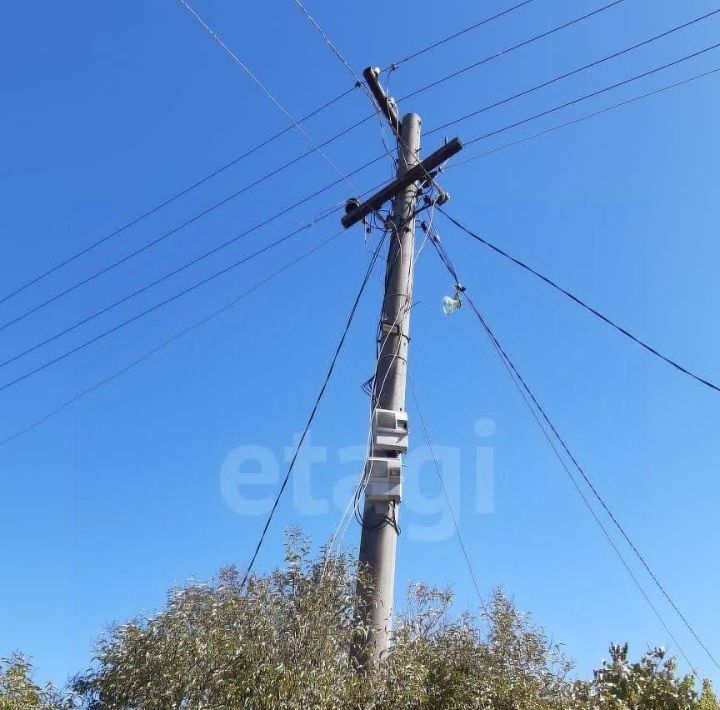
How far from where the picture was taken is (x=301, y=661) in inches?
228

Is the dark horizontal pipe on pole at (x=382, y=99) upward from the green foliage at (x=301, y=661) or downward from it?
upward

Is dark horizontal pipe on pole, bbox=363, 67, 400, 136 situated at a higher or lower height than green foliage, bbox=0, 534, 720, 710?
higher

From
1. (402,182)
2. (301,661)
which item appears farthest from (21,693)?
(402,182)

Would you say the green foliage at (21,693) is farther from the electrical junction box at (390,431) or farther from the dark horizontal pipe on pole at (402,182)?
the dark horizontal pipe on pole at (402,182)

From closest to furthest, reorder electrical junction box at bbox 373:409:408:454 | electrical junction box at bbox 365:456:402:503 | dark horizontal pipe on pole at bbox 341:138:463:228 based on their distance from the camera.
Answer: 1. electrical junction box at bbox 365:456:402:503
2. electrical junction box at bbox 373:409:408:454
3. dark horizontal pipe on pole at bbox 341:138:463:228

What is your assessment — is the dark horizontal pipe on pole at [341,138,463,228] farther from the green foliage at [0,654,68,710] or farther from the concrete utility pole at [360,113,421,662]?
the green foliage at [0,654,68,710]

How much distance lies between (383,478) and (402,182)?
200 inches

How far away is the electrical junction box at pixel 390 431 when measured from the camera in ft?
29.1

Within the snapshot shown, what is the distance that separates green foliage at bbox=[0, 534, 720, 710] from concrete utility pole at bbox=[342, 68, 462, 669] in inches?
17.5

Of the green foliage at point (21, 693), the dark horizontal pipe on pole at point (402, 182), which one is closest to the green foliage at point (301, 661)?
the green foliage at point (21, 693)

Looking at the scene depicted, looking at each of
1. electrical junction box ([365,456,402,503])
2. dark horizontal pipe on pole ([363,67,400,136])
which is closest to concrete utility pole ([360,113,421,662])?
electrical junction box ([365,456,402,503])

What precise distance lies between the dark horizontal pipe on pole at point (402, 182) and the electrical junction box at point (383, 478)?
15.5ft

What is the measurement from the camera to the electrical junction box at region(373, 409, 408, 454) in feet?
29.1

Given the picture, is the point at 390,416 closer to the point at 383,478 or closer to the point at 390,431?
the point at 390,431
